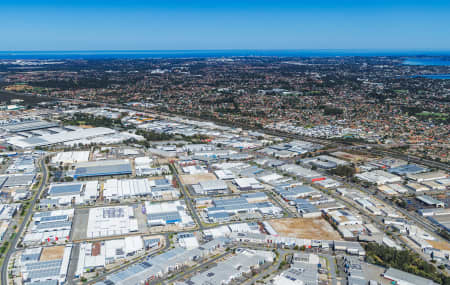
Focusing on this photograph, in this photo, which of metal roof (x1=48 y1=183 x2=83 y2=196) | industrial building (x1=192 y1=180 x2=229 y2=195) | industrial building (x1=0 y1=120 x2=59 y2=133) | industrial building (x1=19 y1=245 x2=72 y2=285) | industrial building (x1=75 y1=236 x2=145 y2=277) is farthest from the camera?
industrial building (x1=0 y1=120 x2=59 y2=133)

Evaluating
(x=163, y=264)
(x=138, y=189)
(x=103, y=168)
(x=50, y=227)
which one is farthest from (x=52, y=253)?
(x=103, y=168)

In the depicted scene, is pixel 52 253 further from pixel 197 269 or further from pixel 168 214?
pixel 197 269

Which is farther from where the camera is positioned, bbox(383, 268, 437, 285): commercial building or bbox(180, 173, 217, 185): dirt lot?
bbox(180, 173, 217, 185): dirt lot

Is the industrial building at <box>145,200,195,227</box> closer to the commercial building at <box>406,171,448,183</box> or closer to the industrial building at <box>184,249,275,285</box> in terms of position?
the industrial building at <box>184,249,275,285</box>

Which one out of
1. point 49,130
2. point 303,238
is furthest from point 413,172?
point 49,130

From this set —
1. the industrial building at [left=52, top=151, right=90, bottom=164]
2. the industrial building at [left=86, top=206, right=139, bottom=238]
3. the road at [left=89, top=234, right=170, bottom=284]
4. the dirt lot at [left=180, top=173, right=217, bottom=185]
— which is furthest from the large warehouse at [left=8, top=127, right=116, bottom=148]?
the road at [left=89, top=234, right=170, bottom=284]
